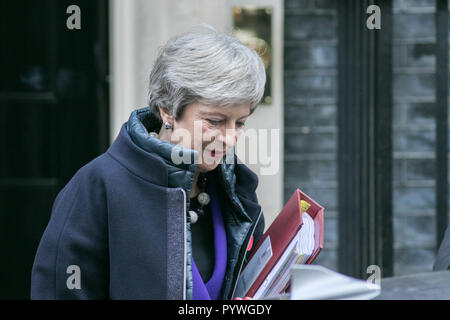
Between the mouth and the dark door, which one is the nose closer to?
the mouth

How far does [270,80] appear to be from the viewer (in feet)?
12.1

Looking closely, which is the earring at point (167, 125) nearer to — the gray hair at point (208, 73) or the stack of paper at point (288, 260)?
the gray hair at point (208, 73)

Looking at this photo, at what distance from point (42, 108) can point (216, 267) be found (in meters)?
2.27

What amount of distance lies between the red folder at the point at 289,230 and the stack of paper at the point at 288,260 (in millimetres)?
10

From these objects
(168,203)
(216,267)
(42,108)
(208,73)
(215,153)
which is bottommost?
(216,267)

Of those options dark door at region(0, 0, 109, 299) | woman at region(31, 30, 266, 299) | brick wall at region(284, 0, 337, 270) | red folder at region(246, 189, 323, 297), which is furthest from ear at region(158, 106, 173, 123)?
brick wall at region(284, 0, 337, 270)

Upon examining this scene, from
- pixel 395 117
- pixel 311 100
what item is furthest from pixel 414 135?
pixel 311 100

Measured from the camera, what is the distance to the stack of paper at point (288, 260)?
1.54 metres

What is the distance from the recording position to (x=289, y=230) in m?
1.57

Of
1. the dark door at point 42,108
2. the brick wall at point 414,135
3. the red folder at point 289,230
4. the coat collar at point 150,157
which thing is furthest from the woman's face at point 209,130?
the brick wall at point 414,135

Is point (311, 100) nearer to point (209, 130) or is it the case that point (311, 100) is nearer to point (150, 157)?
point (209, 130)

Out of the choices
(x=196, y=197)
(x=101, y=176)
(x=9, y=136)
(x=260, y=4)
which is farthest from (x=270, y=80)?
(x=101, y=176)

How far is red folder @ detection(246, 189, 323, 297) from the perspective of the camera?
1550 mm

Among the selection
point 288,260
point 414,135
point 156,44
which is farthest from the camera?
point 414,135
